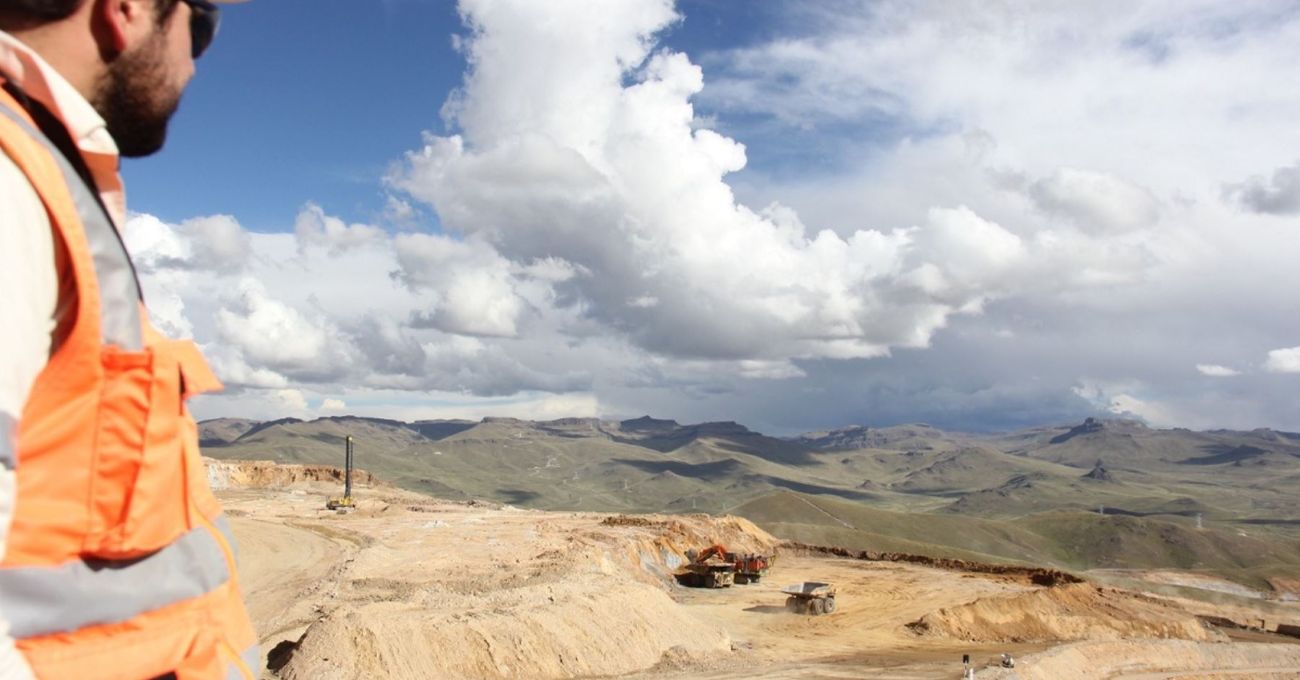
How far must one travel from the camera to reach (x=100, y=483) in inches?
69.9

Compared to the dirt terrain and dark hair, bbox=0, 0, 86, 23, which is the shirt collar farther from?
the dirt terrain

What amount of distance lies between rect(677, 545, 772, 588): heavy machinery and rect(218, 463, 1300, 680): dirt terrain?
757 millimetres

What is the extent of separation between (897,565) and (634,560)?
784 inches

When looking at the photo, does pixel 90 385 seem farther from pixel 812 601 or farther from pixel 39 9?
pixel 812 601

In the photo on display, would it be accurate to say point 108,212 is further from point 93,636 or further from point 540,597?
point 540,597

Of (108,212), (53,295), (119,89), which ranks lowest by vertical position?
(53,295)

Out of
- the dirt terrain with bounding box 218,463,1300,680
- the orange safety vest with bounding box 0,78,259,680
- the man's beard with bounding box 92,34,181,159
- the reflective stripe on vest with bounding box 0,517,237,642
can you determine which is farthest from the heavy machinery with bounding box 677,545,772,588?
the man's beard with bounding box 92,34,181,159

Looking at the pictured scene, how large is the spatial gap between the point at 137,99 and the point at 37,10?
278 mm

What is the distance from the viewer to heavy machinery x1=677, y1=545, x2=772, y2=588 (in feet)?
157

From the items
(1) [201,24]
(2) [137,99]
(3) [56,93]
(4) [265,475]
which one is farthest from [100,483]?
(4) [265,475]

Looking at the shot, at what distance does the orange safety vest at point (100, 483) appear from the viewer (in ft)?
5.42

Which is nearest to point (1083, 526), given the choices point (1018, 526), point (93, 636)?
point (1018, 526)

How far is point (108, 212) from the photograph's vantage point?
1875 millimetres

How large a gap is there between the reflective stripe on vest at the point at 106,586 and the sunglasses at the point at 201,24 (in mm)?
1172
